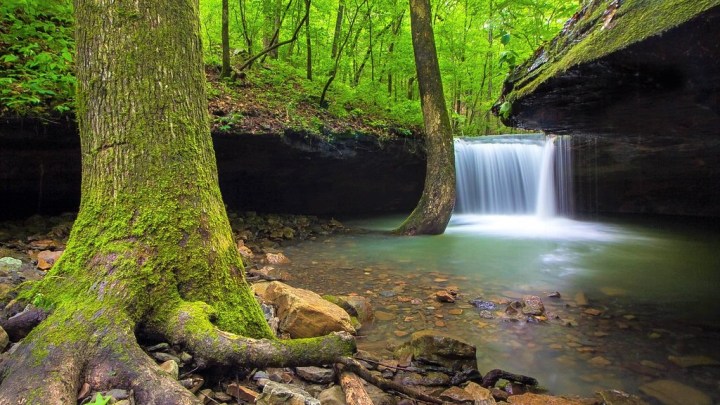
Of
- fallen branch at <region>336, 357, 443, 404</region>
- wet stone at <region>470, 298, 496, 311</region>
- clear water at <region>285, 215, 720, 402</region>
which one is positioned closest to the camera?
fallen branch at <region>336, 357, 443, 404</region>

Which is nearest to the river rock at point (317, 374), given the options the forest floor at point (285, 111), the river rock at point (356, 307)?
the river rock at point (356, 307)

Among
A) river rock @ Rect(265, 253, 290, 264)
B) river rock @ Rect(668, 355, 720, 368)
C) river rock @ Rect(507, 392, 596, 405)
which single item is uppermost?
river rock @ Rect(265, 253, 290, 264)

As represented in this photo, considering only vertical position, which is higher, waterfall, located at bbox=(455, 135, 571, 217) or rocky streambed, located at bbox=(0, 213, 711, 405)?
waterfall, located at bbox=(455, 135, 571, 217)

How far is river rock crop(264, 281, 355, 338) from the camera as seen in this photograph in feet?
10.4

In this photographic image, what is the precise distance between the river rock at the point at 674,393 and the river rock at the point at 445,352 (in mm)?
1212

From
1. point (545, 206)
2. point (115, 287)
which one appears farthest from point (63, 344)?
point (545, 206)

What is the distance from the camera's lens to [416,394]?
2145mm

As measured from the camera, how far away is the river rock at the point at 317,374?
83.6 inches

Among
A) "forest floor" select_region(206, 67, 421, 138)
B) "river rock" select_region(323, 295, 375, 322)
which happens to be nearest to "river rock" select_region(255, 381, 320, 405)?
"river rock" select_region(323, 295, 375, 322)

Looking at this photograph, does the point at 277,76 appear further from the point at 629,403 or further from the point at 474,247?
the point at 629,403

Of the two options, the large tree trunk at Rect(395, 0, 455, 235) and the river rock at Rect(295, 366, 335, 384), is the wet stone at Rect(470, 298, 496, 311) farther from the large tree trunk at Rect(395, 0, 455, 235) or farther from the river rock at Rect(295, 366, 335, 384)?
the large tree trunk at Rect(395, 0, 455, 235)

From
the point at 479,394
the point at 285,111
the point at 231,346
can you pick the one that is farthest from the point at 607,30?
the point at 285,111

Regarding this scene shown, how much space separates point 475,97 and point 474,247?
1619cm

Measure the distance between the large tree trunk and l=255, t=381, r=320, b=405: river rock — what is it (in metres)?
7.32
